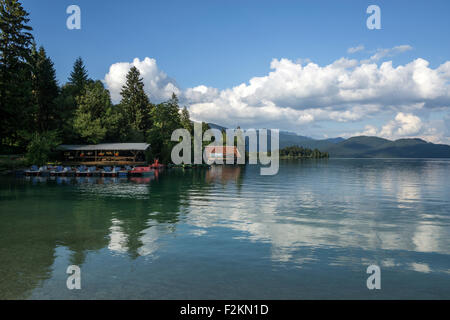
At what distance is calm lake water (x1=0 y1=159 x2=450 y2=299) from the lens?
1045 cm

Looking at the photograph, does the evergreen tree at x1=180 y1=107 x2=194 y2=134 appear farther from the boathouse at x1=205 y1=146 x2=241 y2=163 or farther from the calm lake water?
the calm lake water

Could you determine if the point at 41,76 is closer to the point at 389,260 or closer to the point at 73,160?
the point at 73,160

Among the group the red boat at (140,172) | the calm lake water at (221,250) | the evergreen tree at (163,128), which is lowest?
the calm lake water at (221,250)

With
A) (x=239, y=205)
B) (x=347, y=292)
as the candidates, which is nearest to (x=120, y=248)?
(x=347, y=292)

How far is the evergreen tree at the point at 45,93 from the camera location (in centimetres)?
7662

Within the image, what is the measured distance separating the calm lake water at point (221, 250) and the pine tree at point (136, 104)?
72.4 m

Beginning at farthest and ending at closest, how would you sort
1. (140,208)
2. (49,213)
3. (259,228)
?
(140,208) < (49,213) < (259,228)

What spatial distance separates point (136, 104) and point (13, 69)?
39.0 m

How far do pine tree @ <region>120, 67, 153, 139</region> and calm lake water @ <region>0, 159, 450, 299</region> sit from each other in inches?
2852

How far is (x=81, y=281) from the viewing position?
35.8 feet

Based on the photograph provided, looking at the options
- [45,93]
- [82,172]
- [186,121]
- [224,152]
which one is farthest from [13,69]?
[224,152]

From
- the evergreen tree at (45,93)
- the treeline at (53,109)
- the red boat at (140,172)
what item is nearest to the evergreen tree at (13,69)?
the treeline at (53,109)

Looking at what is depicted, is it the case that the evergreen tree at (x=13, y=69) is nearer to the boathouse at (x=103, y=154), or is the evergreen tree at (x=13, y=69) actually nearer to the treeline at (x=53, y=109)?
the treeline at (x=53, y=109)
